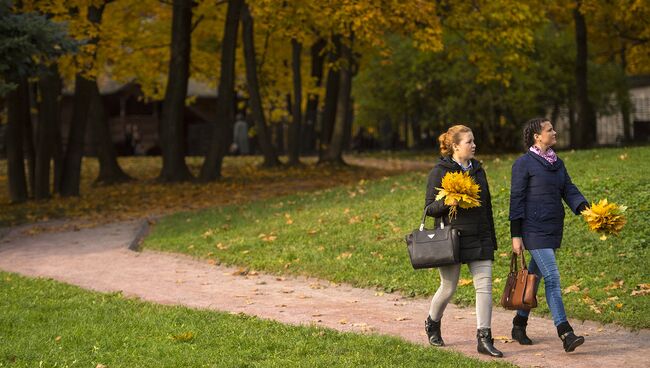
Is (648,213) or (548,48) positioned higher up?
(548,48)

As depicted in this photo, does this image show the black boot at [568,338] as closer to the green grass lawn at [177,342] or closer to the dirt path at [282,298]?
the dirt path at [282,298]

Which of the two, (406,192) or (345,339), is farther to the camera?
(406,192)

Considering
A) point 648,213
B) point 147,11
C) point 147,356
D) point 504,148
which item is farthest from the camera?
point 504,148

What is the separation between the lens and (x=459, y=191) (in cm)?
848

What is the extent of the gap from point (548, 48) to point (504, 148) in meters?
3.67

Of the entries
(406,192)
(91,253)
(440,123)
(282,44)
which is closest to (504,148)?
(440,123)

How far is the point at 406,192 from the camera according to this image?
19.2 m

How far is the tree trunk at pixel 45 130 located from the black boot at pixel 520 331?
18198 mm

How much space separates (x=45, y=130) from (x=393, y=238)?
13.0 m

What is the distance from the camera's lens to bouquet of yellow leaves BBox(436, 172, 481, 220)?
27.8 feet

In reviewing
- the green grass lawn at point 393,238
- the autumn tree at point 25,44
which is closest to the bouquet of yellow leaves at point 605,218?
the green grass lawn at point 393,238

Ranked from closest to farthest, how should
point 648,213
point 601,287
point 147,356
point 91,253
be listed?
1. point 147,356
2. point 601,287
3. point 648,213
4. point 91,253

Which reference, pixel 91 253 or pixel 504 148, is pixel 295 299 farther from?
pixel 504 148

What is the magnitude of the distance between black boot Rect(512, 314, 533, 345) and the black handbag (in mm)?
887
